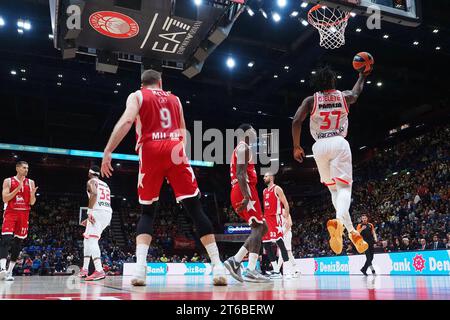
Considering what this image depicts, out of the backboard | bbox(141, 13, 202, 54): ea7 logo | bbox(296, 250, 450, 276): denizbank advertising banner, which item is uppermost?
the backboard

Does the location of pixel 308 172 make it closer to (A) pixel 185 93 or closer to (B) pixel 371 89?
(B) pixel 371 89

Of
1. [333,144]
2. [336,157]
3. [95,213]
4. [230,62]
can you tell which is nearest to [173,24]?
[333,144]

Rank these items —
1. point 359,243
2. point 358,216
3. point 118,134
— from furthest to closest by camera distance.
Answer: point 358,216, point 359,243, point 118,134

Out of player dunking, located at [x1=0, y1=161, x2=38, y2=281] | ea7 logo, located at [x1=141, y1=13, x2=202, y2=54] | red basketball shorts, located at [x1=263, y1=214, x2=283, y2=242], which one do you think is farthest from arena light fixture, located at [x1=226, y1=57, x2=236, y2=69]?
player dunking, located at [x1=0, y1=161, x2=38, y2=281]

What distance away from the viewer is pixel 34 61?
17.7 m

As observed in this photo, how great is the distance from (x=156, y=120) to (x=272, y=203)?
17.0 ft

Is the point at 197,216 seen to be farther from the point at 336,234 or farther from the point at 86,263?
the point at 86,263

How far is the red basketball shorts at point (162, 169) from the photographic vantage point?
159 inches

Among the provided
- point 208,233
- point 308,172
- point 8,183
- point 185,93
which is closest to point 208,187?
point 308,172

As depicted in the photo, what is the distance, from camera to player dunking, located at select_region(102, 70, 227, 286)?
4.04 metres

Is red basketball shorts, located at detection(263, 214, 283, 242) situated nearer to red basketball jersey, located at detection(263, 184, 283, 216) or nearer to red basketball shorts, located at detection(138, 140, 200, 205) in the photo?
red basketball jersey, located at detection(263, 184, 283, 216)

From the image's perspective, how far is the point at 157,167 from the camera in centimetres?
403

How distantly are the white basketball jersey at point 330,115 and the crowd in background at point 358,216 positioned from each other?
368 inches

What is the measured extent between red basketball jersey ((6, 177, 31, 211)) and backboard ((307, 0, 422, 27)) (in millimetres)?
5999
